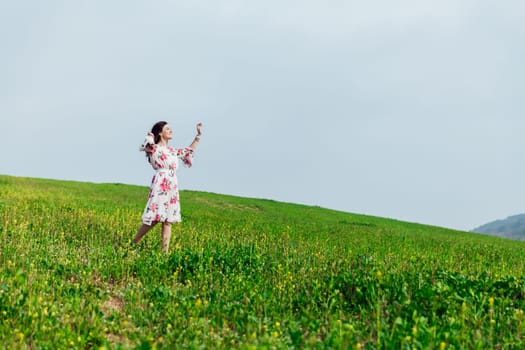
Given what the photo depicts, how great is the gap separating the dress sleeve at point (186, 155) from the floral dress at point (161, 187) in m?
0.43

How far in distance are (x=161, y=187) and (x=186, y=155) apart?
1.12m

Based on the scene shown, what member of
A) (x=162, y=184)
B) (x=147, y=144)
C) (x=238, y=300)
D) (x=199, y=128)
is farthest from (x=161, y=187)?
(x=238, y=300)

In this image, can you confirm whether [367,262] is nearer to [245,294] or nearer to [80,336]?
[245,294]

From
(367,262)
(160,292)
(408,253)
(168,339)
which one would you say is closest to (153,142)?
(160,292)

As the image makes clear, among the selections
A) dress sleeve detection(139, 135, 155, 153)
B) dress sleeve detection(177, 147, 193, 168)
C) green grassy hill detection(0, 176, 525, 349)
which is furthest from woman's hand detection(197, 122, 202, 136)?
green grassy hill detection(0, 176, 525, 349)

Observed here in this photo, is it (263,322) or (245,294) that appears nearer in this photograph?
(263,322)

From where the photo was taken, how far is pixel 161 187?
10.0 meters

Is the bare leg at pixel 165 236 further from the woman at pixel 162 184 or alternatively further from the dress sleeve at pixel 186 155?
the dress sleeve at pixel 186 155

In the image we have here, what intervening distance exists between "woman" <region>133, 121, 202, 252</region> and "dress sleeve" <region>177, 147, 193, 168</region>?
0.31 metres

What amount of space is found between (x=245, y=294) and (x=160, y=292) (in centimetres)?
123

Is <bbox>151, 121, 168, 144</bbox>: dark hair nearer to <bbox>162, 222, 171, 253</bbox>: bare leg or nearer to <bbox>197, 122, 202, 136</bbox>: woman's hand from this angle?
<bbox>197, 122, 202, 136</bbox>: woman's hand

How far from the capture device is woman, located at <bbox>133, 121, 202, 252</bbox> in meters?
9.95

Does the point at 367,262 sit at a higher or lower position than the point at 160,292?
higher

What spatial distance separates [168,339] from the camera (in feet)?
16.5
